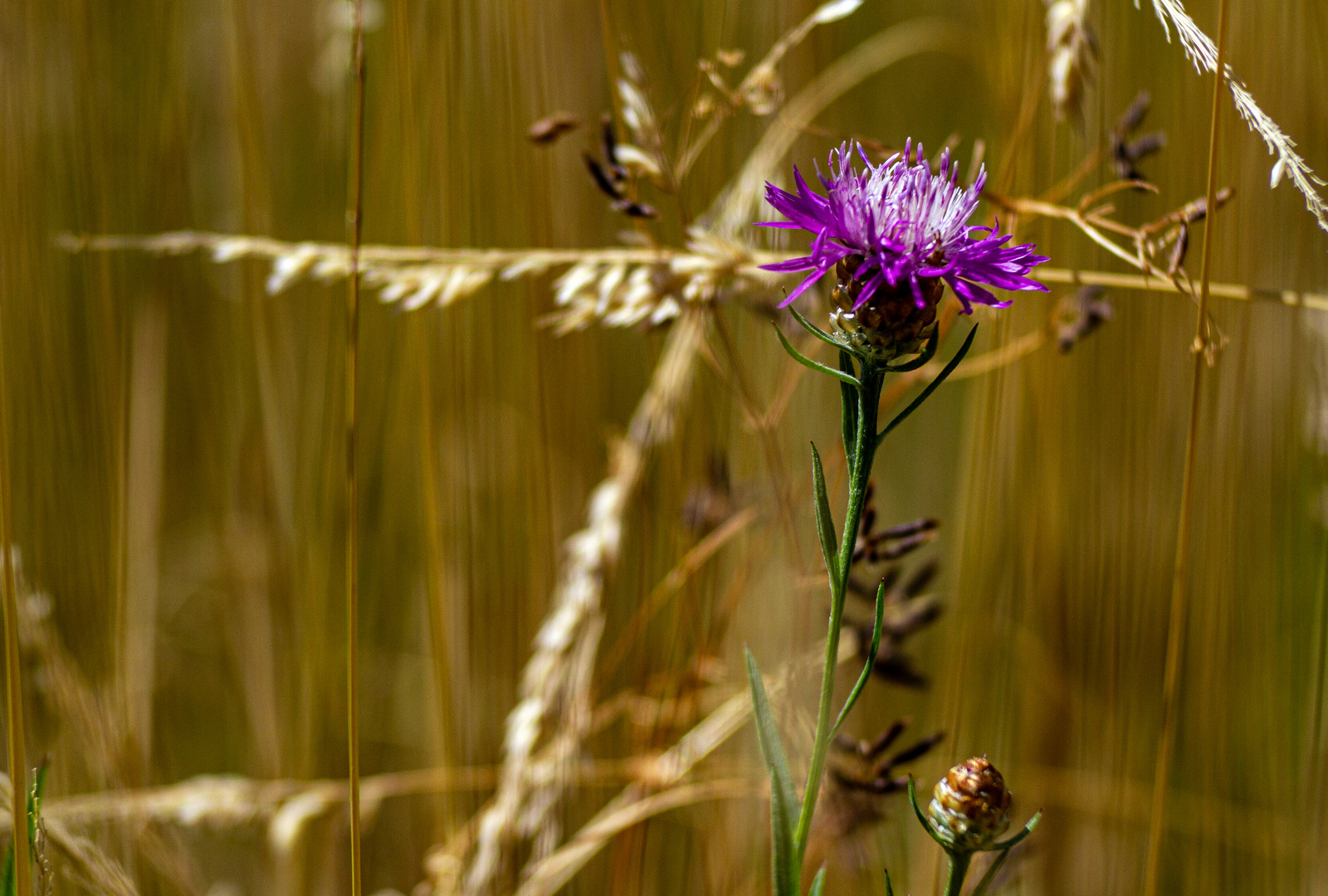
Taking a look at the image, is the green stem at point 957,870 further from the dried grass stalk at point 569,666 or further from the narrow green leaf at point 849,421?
the dried grass stalk at point 569,666

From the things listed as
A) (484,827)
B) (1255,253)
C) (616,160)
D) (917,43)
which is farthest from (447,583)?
(1255,253)

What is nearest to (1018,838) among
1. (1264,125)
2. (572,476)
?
(1264,125)

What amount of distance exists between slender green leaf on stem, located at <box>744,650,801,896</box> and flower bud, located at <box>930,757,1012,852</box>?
0.22 ft

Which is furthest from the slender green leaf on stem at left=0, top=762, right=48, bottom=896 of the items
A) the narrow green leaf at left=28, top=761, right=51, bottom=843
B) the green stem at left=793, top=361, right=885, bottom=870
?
the green stem at left=793, top=361, right=885, bottom=870

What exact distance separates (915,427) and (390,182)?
0.85 metres

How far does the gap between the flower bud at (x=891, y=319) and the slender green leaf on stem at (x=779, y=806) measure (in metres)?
0.12

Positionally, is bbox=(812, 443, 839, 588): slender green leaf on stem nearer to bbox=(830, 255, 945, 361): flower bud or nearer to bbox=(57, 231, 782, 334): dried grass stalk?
bbox=(830, 255, 945, 361): flower bud

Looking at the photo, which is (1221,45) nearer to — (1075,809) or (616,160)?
(616,160)

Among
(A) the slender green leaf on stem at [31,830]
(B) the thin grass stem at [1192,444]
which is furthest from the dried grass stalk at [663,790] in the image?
(A) the slender green leaf on stem at [31,830]

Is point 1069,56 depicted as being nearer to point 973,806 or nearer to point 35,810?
point 973,806

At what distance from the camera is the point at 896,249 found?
335mm

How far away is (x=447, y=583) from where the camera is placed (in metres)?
0.95

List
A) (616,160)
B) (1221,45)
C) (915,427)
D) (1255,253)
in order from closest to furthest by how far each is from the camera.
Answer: (1221,45) < (616,160) < (1255,253) < (915,427)

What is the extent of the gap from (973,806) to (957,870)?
3 centimetres
